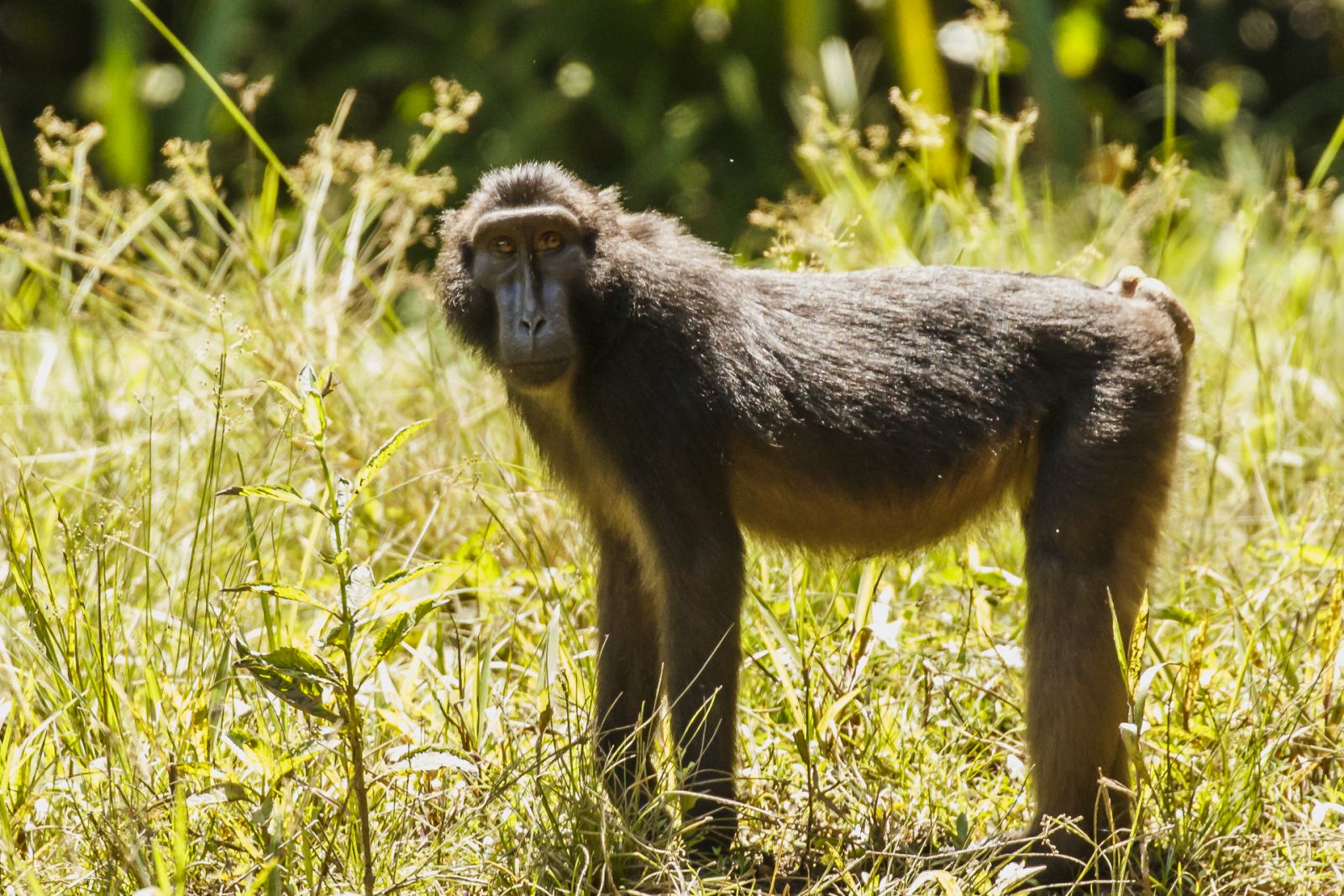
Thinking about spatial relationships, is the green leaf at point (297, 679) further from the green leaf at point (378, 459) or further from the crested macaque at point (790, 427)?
the crested macaque at point (790, 427)

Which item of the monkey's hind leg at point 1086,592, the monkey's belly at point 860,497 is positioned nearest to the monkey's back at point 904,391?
the monkey's belly at point 860,497

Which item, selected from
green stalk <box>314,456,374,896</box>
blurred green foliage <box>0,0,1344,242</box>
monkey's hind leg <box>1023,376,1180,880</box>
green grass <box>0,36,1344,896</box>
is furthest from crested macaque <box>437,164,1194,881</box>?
blurred green foliage <box>0,0,1344,242</box>

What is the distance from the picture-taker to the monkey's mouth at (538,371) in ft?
12.0

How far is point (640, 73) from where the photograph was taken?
10477 millimetres

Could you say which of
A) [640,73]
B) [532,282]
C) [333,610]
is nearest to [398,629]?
[333,610]

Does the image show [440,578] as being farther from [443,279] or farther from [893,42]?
[893,42]

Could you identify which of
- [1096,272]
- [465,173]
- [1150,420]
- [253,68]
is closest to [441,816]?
[1150,420]

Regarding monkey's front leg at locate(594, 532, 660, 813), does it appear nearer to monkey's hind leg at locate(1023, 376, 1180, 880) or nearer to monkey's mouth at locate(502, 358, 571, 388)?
monkey's mouth at locate(502, 358, 571, 388)

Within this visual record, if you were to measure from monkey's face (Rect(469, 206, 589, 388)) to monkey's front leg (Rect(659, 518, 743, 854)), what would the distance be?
1.77 ft

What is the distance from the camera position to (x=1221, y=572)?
493 centimetres

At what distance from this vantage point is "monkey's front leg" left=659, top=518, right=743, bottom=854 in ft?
11.9

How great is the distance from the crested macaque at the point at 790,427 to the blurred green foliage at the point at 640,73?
5.48 m

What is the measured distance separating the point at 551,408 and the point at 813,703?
3.49ft

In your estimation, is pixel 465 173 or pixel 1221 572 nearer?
pixel 1221 572
